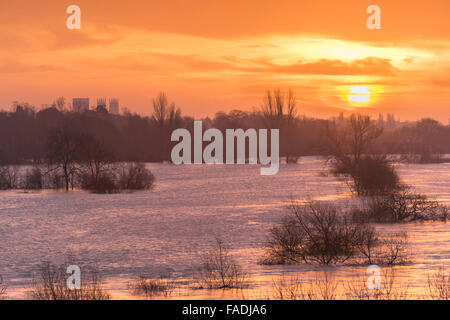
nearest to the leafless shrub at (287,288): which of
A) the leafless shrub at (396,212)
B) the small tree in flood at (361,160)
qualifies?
the leafless shrub at (396,212)

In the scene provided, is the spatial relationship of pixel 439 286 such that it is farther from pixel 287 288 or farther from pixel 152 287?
pixel 152 287

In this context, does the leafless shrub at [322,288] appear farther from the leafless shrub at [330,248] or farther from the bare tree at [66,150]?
the bare tree at [66,150]

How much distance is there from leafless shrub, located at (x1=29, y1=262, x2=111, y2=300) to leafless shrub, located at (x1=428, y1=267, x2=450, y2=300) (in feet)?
17.7

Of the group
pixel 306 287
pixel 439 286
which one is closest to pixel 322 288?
pixel 306 287

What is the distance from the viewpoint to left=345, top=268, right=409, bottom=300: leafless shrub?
9.71m

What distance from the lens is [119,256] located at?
1602cm

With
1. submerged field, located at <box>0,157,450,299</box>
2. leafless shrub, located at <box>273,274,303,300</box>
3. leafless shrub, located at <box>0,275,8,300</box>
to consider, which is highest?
leafless shrub, located at <box>273,274,303,300</box>

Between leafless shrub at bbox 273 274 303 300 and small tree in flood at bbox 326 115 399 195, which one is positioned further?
small tree in flood at bbox 326 115 399 195

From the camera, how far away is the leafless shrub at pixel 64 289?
31.5 ft

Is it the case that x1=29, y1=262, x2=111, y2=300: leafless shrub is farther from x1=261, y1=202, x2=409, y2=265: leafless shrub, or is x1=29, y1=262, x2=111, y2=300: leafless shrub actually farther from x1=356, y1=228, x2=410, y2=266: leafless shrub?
x1=356, y1=228, x2=410, y2=266: leafless shrub

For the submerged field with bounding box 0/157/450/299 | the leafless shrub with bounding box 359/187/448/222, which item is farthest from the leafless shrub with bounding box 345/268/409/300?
the leafless shrub with bounding box 359/187/448/222

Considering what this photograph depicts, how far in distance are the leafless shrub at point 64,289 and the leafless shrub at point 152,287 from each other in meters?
0.65

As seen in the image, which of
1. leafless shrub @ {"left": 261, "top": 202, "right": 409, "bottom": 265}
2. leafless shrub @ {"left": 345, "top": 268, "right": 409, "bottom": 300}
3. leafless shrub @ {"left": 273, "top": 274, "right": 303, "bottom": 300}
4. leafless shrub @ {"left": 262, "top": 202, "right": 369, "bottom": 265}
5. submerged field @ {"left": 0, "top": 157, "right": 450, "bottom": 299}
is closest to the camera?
leafless shrub @ {"left": 345, "top": 268, "right": 409, "bottom": 300}
